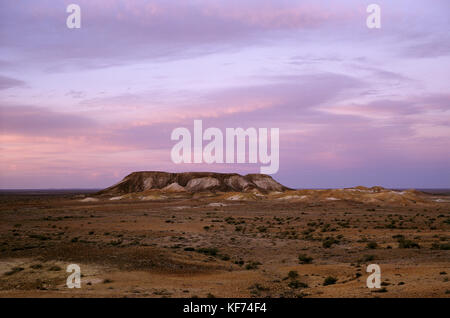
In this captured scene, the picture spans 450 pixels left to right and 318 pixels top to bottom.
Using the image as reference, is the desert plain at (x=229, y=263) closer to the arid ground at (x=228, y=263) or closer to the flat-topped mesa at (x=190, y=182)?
the arid ground at (x=228, y=263)

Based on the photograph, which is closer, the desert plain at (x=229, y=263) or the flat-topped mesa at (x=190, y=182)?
the desert plain at (x=229, y=263)

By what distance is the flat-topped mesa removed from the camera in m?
135

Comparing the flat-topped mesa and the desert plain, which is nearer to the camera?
the desert plain

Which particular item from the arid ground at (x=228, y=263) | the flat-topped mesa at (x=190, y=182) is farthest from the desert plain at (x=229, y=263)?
the flat-topped mesa at (x=190, y=182)

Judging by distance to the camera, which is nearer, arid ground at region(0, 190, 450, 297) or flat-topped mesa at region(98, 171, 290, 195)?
arid ground at region(0, 190, 450, 297)

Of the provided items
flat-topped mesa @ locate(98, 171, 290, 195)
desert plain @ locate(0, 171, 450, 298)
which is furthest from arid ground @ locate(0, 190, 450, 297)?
flat-topped mesa @ locate(98, 171, 290, 195)

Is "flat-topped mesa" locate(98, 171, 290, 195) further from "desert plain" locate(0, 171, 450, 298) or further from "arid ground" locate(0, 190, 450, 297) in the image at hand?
"arid ground" locate(0, 190, 450, 297)

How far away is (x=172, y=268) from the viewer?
18516mm

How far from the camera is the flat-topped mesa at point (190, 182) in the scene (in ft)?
444

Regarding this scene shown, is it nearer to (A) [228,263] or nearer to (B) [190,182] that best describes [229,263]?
(A) [228,263]

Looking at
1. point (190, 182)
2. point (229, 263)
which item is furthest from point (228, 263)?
point (190, 182)
